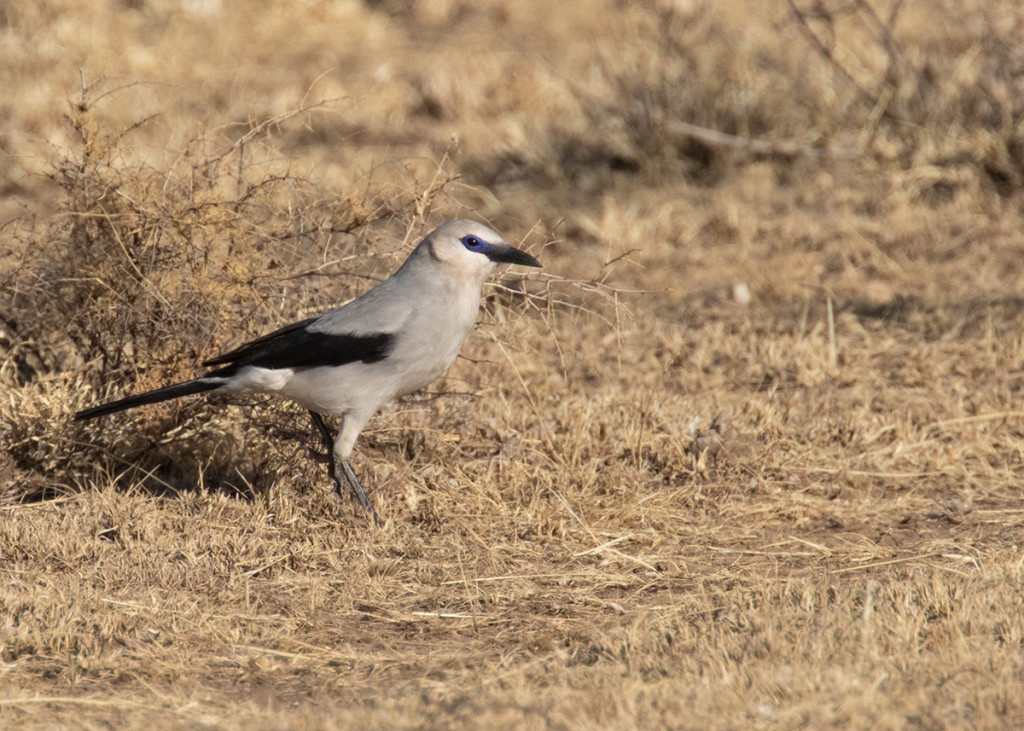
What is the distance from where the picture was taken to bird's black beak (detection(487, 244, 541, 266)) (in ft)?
15.8

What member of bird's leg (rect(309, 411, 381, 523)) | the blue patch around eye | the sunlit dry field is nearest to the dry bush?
the sunlit dry field

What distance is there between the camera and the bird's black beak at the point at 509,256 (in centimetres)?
481

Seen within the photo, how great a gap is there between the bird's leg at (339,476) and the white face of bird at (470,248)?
0.96 m

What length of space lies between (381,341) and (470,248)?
496 mm

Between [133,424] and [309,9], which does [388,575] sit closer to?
[133,424]

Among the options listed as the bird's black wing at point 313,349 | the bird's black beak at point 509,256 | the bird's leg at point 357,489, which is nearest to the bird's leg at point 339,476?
the bird's leg at point 357,489

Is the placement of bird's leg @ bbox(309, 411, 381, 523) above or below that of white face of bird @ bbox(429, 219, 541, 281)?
below

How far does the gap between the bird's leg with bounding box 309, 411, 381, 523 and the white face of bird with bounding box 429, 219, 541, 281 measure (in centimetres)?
96

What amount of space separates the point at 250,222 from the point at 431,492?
139 cm

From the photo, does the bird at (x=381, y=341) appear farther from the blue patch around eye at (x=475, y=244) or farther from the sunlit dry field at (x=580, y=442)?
the sunlit dry field at (x=580, y=442)

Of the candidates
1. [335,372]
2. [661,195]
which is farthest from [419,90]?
[335,372]

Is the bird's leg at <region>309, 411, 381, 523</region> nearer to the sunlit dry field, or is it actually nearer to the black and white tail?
the sunlit dry field

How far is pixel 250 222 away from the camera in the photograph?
539 cm

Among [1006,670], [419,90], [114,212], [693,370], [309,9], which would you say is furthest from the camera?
[309,9]
